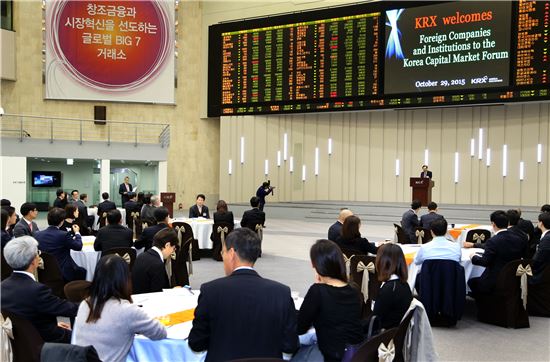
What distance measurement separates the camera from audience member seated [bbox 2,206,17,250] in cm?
612

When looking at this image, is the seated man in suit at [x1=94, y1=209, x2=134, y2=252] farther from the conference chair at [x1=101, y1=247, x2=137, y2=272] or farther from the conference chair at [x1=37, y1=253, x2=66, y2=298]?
the conference chair at [x1=37, y1=253, x2=66, y2=298]

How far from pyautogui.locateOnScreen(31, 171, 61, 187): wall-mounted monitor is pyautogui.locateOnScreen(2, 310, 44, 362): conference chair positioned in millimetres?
17563

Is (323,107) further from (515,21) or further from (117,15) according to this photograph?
(117,15)

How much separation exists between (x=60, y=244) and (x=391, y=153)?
1441cm

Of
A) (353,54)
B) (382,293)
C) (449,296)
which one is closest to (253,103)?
(353,54)

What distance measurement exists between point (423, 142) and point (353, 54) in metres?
4.05

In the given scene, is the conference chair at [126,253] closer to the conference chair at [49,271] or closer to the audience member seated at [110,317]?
the conference chair at [49,271]

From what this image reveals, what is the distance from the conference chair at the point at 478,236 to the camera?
8.06 m

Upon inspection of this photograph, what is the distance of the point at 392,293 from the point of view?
11.5 feet

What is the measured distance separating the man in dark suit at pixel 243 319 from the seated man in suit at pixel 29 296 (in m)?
1.25

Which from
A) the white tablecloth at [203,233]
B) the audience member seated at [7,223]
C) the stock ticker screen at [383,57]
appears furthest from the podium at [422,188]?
the audience member seated at [7,223]

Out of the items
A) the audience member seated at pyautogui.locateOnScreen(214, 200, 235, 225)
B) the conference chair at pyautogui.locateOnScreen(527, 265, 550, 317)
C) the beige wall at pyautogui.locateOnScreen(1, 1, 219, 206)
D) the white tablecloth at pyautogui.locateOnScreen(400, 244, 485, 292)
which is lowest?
the conference chair at pyautogui.locateOnScreen(527, 265, 550, 317)

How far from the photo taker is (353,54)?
650 inches

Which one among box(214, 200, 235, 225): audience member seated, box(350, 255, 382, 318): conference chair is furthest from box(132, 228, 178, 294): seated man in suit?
box(214, 200, 235, 225): audience member seated
